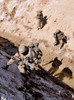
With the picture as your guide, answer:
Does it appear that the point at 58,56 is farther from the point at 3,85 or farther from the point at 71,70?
the point at 3,85

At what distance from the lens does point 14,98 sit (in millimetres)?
5633

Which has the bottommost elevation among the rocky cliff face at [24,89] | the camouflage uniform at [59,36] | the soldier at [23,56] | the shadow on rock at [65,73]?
the rocky cliff face at [24,89]

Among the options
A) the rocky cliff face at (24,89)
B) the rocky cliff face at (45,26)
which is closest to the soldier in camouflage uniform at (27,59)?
the rocky cliff face at (24,89)

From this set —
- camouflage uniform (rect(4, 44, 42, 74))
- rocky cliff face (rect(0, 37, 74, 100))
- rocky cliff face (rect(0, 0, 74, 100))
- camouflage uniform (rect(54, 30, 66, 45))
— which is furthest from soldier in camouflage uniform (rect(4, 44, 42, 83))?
camouflage uniform (rect(54, 30, 66, 45))

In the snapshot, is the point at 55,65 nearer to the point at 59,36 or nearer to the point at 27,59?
the point at 59,36

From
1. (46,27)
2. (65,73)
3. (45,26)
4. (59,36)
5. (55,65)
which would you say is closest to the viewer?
(65,73)

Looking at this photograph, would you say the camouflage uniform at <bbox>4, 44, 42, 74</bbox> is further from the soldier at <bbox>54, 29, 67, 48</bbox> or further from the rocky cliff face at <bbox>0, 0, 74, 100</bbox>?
the soldier at <bbox>54, 29, 67, 48</bbox>

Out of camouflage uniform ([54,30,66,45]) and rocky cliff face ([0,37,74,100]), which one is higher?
camouflage uniform ([54,30,66,45])

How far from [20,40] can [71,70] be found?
6.13 meters

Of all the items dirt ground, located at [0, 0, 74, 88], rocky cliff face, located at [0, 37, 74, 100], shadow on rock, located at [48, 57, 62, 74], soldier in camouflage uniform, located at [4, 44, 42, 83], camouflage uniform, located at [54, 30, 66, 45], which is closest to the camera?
rocky cliff face, located at [0, 37, 74, 100]

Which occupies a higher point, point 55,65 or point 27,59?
point 55,65

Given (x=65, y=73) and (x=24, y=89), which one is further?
(x=65, y=73)

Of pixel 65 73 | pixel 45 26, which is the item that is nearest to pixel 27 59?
pixel 65 73

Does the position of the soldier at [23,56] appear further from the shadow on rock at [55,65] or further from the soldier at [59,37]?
the soldier at [59,37]
